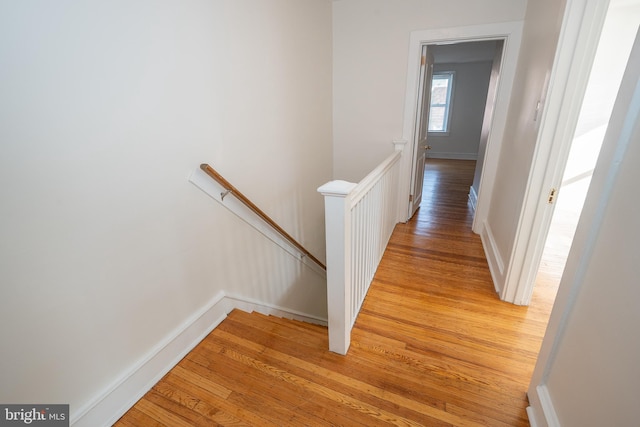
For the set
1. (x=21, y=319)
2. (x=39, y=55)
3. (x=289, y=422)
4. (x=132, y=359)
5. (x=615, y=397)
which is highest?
(x=39, y=55)

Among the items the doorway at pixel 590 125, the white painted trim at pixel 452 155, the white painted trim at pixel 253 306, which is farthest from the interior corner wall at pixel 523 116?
the white painted trim at pixel 452 155

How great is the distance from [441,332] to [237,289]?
1.42m

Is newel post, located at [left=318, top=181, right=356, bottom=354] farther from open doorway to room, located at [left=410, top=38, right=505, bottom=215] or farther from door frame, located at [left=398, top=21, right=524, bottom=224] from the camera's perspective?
open doorway to room, located at [left=410, top=38, right=505, bottom=215]

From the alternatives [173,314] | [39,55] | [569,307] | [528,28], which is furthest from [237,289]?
[528,28]

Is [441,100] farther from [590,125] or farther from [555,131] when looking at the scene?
[555,131]

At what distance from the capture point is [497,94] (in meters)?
2.68

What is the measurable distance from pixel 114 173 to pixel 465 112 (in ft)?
26.8

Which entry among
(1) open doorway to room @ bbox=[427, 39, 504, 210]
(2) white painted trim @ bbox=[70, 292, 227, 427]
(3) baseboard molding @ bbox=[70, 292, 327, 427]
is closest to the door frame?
(3) baseboard molding @ bbox=[70, 292, 327, 427]

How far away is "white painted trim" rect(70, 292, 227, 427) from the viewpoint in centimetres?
120

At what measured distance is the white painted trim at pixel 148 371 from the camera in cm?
120

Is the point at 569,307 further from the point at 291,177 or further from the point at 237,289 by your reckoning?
the point at 291,177

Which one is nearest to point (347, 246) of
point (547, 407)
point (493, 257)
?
point (547, 407)

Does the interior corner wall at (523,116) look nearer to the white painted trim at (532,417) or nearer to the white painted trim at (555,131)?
the white painted trim at (555,131)

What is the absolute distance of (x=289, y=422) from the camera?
48.5 inches
